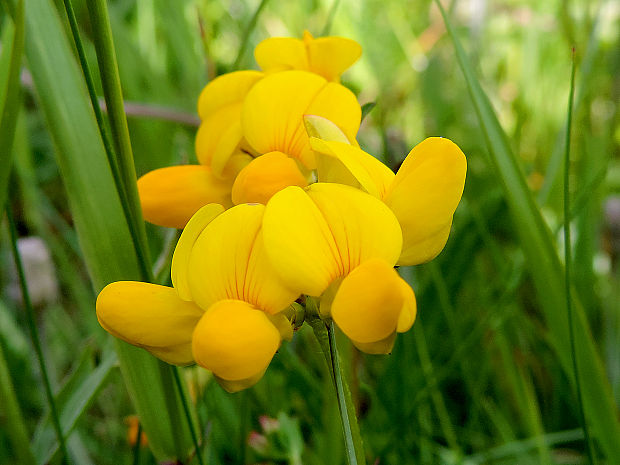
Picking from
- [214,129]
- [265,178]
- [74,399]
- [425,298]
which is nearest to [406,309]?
[265,178]

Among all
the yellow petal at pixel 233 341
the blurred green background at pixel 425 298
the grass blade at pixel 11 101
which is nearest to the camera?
the yellow petal at pixel 233 341

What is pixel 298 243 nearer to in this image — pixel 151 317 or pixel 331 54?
pixel 151 317

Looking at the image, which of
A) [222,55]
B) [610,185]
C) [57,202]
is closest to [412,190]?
[610,185]

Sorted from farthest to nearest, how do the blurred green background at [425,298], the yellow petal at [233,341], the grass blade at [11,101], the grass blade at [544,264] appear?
the blurred green background at [425,298] < the grass blade at [544,264] < the grass blade at [11,101] < the yellow petal at [233,341]

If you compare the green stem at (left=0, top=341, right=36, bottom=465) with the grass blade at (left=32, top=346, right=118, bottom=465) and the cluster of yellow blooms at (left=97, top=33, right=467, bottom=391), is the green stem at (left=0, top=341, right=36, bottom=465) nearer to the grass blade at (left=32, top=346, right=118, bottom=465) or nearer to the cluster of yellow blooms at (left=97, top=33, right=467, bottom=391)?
the grass blade at (left=32, top=346, right=118, bottom=465)

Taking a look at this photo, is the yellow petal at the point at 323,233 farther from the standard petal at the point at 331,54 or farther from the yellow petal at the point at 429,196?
the standard petal at the point at 331,54

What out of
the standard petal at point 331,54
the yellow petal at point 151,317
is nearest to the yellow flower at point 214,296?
the yellow petal at point 151,317
